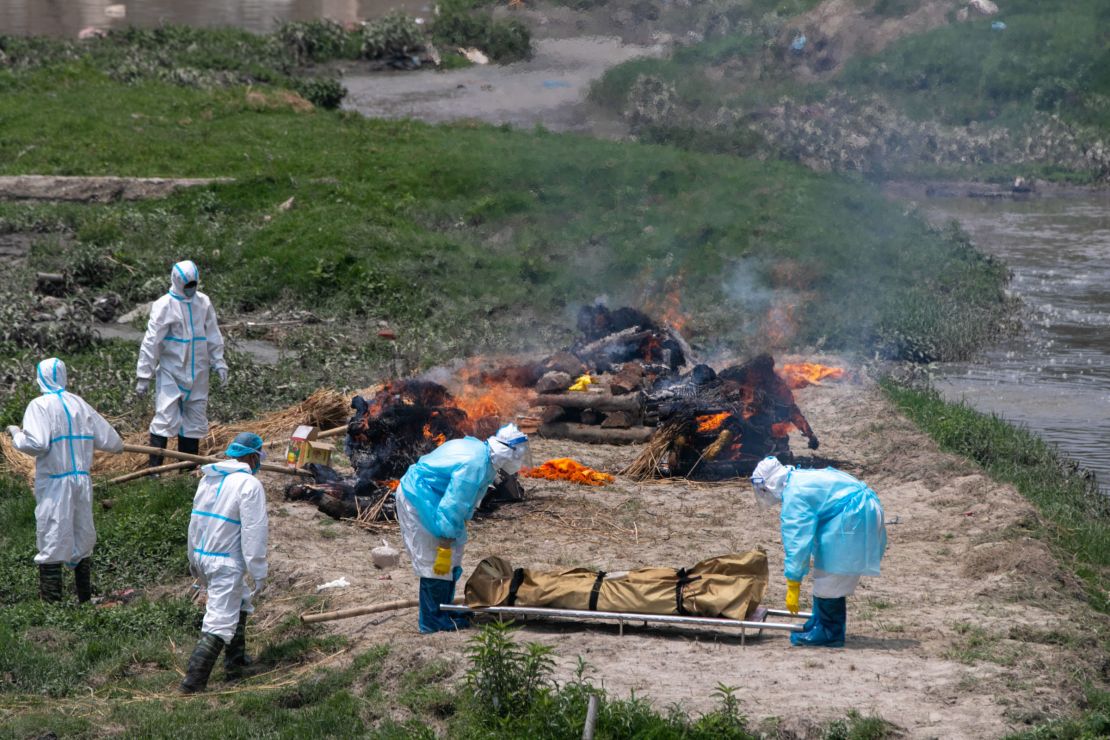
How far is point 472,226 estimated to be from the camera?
25297 mm

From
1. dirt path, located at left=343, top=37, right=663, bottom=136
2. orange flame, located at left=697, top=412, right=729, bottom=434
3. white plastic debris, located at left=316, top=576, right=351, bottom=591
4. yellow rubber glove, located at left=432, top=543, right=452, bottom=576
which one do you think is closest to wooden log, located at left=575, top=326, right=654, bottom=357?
orange flame, located at left=697, top=412, right=729, bottom=434

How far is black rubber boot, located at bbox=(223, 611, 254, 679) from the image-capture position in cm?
928

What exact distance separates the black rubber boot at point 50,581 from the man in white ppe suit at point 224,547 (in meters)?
2.16

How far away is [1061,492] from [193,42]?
27.7 metres

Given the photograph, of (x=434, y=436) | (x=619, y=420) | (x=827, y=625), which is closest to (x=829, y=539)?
(x=827, y=625)

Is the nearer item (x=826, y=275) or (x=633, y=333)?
(x=633, y=333)

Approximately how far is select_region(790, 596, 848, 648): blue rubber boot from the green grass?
9.66ft

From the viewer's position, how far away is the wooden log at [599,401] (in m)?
15.4

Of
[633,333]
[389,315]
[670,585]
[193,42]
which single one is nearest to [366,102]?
[193,42]

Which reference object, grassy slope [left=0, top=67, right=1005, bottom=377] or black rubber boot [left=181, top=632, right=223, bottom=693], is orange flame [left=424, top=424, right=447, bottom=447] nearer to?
black rubber boot [left=181, top=632, right=223, bottom=693]

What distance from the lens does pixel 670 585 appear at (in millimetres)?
9539

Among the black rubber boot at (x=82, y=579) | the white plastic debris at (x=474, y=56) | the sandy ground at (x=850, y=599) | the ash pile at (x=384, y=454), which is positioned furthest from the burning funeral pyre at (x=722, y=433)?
the white plastic debris at (x=474, y=56)

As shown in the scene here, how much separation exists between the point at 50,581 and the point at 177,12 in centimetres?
3427

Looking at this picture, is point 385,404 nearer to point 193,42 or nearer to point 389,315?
point 389,315
